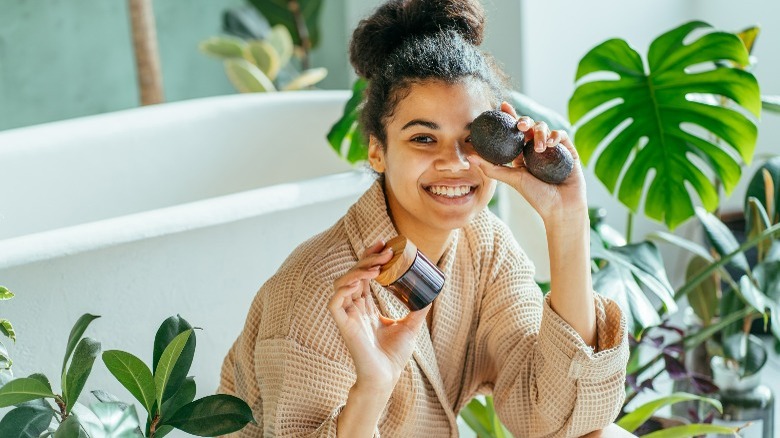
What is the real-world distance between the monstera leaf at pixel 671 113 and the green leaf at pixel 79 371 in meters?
1.15

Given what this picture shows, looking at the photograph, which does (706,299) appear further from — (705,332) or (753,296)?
(753,296)

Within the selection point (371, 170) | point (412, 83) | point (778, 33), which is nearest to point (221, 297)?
point (371, 170)

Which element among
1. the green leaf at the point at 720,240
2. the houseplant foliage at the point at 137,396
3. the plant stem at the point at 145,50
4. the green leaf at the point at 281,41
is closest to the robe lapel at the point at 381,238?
the houseplant foliage at the point at 137,396

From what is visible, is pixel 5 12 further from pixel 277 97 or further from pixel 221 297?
pixel 221 297

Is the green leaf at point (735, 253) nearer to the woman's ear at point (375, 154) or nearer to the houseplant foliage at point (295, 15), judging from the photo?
the woman's ear at point (375, 154)

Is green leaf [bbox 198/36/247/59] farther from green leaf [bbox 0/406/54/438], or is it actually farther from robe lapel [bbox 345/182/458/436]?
green leaf [bbox 0/406/54/438]

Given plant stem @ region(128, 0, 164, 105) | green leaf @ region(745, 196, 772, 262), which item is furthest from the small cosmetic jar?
plant stem @ region(128, 0, 164, 105)

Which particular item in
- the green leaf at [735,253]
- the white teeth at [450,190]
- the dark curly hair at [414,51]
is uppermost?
the dark curly hair at [414,51]

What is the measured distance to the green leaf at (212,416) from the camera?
4.27 ft

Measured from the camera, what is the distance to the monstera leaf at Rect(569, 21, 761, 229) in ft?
6.81

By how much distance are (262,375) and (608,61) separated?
96 cm

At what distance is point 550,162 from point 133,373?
0.57 m

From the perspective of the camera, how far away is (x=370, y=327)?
55.1 inches

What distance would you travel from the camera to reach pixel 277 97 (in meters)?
2.94
